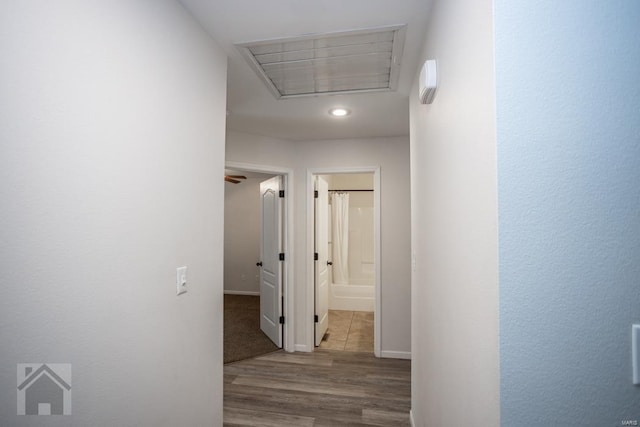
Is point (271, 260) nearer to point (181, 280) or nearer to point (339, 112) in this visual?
point (339, 112)

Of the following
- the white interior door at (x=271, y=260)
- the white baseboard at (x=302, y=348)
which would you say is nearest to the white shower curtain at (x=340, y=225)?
the white interior door at (x=271, y=260)

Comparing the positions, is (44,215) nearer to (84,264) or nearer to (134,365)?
(84,264)

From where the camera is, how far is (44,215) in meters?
0.90

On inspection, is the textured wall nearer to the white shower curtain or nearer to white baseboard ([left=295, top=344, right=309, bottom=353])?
white baseboard ([left=295, top=344, right=309, bottom=353])

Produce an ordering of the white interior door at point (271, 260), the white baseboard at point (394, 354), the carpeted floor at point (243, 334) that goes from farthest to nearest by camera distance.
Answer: the white interior door at point (271, 260) < the carpeted floor at point (243, 334) < the white baseboard at point (394, 354)

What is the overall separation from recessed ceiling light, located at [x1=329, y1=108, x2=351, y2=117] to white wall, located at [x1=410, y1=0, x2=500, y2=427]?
118 centimetres

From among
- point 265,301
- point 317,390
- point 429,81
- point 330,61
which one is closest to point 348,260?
point 265,301

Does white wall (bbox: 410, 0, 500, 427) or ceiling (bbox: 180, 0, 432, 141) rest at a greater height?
ceiling (bbox: 180, 0, 432, 141)

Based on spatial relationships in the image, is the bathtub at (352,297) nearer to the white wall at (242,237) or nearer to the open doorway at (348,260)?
the open doorway at (348,260)

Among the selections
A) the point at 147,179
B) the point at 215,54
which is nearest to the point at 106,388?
the point at 147,179

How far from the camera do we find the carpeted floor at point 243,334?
364cm

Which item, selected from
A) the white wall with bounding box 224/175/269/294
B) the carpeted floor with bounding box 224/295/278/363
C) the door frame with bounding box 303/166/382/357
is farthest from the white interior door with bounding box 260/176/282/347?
the white wall with bounding box 224/175/269/294

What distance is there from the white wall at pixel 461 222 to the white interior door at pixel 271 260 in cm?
233

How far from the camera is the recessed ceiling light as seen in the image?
9.11ft
